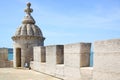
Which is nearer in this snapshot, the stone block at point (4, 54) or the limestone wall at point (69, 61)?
the limestone wall at point (69, 61)

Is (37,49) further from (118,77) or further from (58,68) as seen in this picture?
(118,77)

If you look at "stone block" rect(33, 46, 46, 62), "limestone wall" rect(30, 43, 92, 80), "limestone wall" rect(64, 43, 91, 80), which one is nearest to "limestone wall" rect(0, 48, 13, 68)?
"stone block" rect(33, 46, 46, 62)

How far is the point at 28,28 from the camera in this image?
16.9m

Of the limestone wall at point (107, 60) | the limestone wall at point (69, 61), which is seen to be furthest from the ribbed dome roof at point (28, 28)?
the limestone wall at point (107, 60)

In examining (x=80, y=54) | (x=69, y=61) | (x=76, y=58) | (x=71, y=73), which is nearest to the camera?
(x=80, y=54)

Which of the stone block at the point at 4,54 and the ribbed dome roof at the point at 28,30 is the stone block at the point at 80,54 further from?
the stone block at the point at 4,54

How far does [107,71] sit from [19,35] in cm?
1059

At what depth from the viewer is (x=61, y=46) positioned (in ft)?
38.1

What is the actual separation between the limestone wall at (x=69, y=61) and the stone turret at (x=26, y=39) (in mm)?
3320

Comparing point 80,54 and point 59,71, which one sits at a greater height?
point 80,54

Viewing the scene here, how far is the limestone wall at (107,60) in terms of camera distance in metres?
6.77

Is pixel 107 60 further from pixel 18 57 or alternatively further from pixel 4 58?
pixel 4 58

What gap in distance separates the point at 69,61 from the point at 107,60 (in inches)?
124

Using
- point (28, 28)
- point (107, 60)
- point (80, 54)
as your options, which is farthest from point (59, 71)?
point (28, 28)
